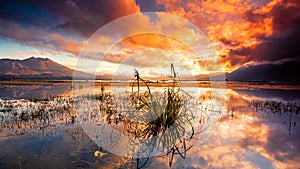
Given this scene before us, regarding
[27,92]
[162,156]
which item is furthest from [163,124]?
[27,92]

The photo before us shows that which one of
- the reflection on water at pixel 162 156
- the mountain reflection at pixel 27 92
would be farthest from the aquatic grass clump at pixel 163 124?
the mountain reflection at pixel 27 92

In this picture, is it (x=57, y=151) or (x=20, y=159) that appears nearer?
(x=20, y=159)

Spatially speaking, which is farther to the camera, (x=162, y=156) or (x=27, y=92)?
(x=27, y=92)

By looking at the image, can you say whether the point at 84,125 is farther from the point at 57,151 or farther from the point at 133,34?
the point at 133,34

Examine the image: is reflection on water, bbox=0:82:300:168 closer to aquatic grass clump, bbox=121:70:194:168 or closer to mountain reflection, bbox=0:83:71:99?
aquatic grass clump, bbox=121:70:194:168

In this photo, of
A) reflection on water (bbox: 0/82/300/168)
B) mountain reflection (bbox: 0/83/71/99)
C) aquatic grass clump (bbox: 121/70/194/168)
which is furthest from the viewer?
mountain reflection (bbox: 0/83/71/99)

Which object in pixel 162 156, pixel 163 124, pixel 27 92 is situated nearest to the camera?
pixel 162 156

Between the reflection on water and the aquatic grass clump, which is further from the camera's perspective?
the aquatic grass clump

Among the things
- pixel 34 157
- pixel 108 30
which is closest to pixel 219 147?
pixel 34 157

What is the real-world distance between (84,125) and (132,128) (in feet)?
6.71

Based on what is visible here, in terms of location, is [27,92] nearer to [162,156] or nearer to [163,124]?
[163,124]

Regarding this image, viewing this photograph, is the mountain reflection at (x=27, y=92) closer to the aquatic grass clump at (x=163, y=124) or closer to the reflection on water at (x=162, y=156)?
the reflection on water at (x=162, y=156)

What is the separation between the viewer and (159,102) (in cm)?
539

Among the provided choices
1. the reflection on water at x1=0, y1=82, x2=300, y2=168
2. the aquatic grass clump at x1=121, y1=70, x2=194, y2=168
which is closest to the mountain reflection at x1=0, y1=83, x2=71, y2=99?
→ the reflection on water at x1=0, y1=82, x2=300, y2=168
